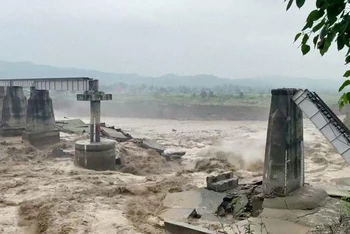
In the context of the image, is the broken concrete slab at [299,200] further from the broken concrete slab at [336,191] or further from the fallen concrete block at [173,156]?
the fallen concrete block at [173,156]

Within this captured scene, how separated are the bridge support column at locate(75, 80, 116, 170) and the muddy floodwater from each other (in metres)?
0.88

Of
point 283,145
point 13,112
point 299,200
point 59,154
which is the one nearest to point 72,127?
point 13,112

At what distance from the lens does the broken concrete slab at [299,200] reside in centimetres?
1320

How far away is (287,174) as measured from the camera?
14.0m

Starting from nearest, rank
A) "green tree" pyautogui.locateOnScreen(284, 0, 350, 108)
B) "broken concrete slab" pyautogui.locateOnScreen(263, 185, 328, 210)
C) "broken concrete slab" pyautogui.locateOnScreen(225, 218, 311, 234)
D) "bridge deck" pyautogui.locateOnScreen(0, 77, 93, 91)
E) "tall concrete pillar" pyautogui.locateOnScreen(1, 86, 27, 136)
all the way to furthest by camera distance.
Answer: "green tree" pyautogui.locateOnScreen(284, 0, 350, 108) < "broken concrete slab" pyautogui.locateOnScreen(225, 218, 311, 234) < "broken concrete slab" pyautogui.locateOnScreen(263, 185, 328, 210) < "bridge deck" pyautogui.locateOnScreen(0, 77, 93, 91) < "tall concrete pillar" pyautogui.locateOnScreen(1, 86, 27, 136)

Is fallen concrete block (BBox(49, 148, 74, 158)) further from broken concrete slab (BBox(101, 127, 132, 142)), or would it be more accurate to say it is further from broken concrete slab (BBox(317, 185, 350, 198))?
broken concrete slab (BBox(317, 185, 350, 198))

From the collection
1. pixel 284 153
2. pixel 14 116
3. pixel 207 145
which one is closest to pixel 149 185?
pixel 284 153

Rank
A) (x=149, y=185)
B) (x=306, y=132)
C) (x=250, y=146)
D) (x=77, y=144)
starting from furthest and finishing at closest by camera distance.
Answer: (x=306, y=132)
(x=250, y=146)
(x=77, y=144)
(x=149, y=185)

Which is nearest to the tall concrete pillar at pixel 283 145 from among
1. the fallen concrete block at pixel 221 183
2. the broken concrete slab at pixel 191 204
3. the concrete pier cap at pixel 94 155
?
the fallen concrete block at pixel 221 183

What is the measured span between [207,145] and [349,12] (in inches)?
1424

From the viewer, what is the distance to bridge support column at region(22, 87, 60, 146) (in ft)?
105

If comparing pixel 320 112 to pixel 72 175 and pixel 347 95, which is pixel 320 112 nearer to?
pixel 347 95

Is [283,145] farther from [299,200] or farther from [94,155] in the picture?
[94,155]

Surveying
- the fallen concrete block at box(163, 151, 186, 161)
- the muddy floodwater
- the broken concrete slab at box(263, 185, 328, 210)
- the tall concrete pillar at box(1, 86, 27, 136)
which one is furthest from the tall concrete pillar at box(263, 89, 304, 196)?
the tall concrete pillar at box(1, 86, 27, 136)
